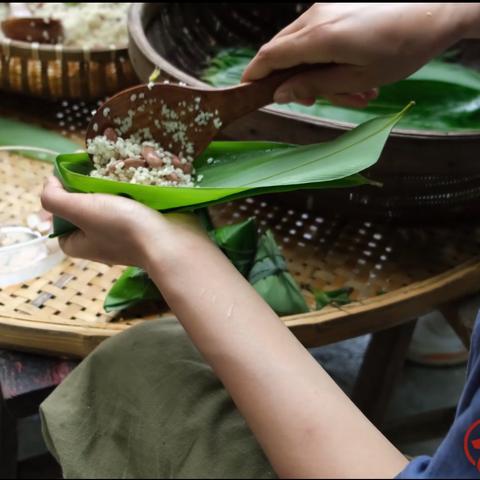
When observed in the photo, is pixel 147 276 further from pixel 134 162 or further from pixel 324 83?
pixel 324 83

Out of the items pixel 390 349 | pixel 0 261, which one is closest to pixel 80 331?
pixel 0 261

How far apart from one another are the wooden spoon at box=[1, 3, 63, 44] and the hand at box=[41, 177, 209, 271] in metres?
0.73

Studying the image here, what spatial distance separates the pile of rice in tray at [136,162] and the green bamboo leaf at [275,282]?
0.17 meters

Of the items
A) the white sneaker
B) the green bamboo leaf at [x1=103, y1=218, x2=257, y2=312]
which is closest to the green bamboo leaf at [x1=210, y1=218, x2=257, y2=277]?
the green bamboo leaf at [x1=103, y1=218, x2=257, y2=312]

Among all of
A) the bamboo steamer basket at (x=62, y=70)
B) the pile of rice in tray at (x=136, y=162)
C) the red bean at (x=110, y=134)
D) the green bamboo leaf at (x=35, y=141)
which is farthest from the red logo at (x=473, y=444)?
the bamboo steamer basket at (x=62, y=70)

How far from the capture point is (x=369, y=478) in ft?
1.87

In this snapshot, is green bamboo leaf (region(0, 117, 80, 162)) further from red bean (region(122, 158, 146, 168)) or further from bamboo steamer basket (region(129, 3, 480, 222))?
red bean (region(122, 158, 146, 168))

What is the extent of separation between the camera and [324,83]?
86 centimetres

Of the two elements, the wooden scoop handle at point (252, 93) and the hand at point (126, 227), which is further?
the wooden scoop handle at point (252, 93)

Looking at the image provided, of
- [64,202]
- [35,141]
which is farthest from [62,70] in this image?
[64,202]

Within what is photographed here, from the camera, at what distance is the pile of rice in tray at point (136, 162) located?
2.65 ft

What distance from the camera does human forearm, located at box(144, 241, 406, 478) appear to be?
588 millimetres

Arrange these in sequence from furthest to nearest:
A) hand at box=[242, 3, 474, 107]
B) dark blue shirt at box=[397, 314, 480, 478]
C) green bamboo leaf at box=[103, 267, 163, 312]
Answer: green bamboo leaf at box=[103, 267, 163, 312], hand at box=[242, 3, 474, 107], dark blue shirt at box=[397, 314, 480, 478]

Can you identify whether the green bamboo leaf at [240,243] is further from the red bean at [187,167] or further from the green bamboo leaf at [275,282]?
the red bean at [187,167]
